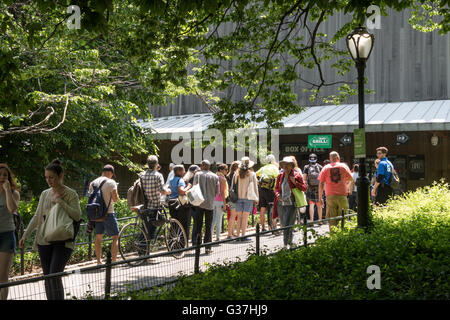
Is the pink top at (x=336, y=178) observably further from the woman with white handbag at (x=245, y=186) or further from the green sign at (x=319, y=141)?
the green sign at (x=319, y=141)

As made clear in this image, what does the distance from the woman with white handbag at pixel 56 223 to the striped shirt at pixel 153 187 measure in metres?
3.82

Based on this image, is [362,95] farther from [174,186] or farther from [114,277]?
[114,277]

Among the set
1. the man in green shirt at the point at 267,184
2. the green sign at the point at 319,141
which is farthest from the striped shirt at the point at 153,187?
the green sign at the point at 319,141

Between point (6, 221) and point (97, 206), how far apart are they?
2735mm

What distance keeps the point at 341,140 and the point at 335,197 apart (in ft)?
36.2

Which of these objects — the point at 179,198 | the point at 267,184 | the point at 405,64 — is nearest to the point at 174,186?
the point at 179,198

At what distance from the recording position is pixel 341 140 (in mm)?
22641

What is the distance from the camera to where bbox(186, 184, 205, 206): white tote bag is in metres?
11.4

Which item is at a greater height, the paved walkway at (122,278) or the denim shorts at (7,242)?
the denim shorts at (7,242)

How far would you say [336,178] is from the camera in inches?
466

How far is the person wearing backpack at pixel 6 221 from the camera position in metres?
6.77

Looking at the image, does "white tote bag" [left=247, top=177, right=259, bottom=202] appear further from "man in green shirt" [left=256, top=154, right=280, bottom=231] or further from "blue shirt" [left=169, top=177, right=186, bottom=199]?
"blue shirt" [left=169, top=177, right=186, bottom=199]
